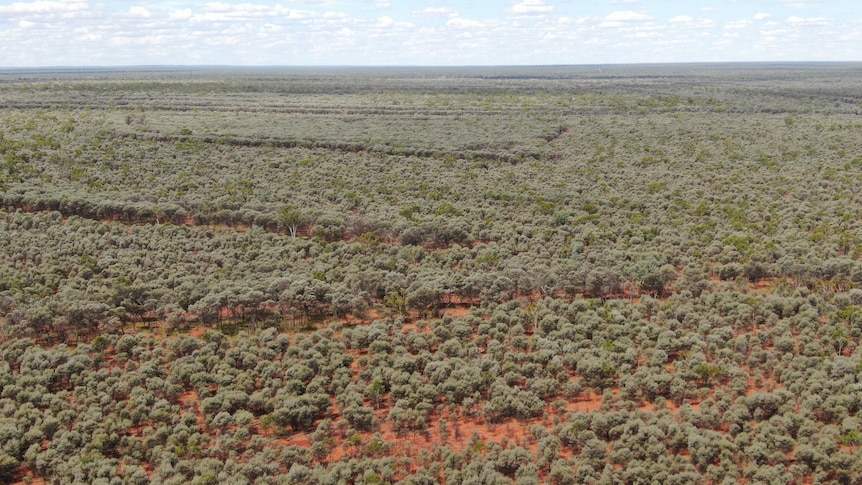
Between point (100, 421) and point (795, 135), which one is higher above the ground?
point (795, 135)

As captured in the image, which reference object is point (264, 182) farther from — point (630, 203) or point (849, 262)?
point (849, 262)

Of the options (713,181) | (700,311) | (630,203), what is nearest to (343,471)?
(700,311)

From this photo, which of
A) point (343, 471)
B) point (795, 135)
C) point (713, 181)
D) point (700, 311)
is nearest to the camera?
point (343, 471)

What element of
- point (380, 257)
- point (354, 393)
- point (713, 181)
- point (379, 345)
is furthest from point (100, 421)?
point (713, 181)

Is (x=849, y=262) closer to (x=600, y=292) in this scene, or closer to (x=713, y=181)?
(x=600, y=292)

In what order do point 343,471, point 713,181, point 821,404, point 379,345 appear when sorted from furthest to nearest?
1. point 713,181
2. point 379,345
3. point 821,404
4. point 343,471

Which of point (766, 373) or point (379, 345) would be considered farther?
point (379, 345)
